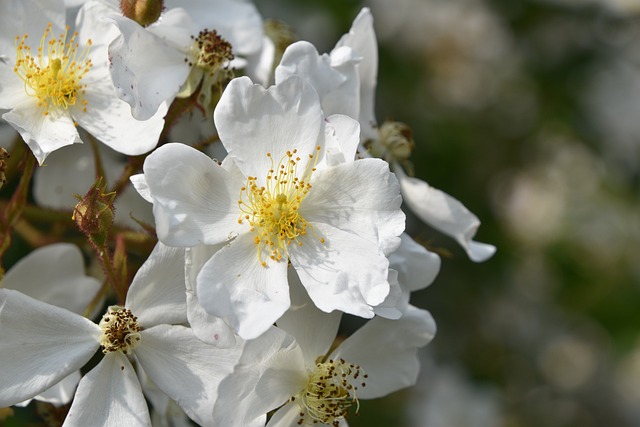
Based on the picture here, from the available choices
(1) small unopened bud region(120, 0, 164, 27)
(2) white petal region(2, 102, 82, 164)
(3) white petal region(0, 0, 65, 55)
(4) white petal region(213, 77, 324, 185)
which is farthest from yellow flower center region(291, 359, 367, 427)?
(3) white petal region(0, 0, 65, 55)

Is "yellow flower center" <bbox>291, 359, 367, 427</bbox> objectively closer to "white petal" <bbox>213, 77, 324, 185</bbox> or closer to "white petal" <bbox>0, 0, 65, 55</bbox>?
"white petal" <bbox>213, 77, 324, 185</bbox>

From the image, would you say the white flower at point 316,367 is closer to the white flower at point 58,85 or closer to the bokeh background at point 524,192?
the white flower at point 58,85

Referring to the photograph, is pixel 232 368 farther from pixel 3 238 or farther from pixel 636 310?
pixel 636 310

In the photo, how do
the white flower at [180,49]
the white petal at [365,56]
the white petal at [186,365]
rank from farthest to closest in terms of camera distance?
the white petal at [365,56]
the white flower at [180,49]
the white petal at [186,365]

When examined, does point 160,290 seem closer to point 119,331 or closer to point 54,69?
point 119,331

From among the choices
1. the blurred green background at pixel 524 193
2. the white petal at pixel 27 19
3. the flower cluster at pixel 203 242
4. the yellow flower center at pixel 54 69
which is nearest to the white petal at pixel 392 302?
the flower cluster at pixel 203 242

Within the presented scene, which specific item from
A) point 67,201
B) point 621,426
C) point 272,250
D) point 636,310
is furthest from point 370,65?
point 621,426
